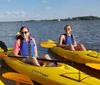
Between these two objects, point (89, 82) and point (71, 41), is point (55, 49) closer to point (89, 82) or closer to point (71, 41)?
point (71, 41)

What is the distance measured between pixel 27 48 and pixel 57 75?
2.19m

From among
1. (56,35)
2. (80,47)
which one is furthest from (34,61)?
(56,35)

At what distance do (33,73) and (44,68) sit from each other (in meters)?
0.37

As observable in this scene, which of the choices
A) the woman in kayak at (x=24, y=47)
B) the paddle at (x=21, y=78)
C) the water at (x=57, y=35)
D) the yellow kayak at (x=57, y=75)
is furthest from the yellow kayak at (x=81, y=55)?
the water at (x=57, y=35)

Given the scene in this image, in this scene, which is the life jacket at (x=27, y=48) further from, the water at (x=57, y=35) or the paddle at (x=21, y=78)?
the water at (x=57, y=35)

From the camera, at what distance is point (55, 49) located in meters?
12.7

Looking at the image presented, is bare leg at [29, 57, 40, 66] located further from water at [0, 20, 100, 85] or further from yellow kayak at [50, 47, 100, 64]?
Answer: yellow kayak at [50, 47, 100, 64]

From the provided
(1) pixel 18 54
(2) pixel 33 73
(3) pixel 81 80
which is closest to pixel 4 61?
(1) pixel 18 54

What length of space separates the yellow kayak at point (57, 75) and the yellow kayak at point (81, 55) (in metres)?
2.28

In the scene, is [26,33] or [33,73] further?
[26,33]

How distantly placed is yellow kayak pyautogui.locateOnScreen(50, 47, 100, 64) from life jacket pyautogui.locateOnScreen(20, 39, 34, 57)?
6.98ft

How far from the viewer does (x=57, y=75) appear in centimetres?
705

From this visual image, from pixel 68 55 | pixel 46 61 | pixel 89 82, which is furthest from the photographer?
pixel 68 55

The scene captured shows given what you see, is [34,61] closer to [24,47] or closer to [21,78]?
[24,47]
